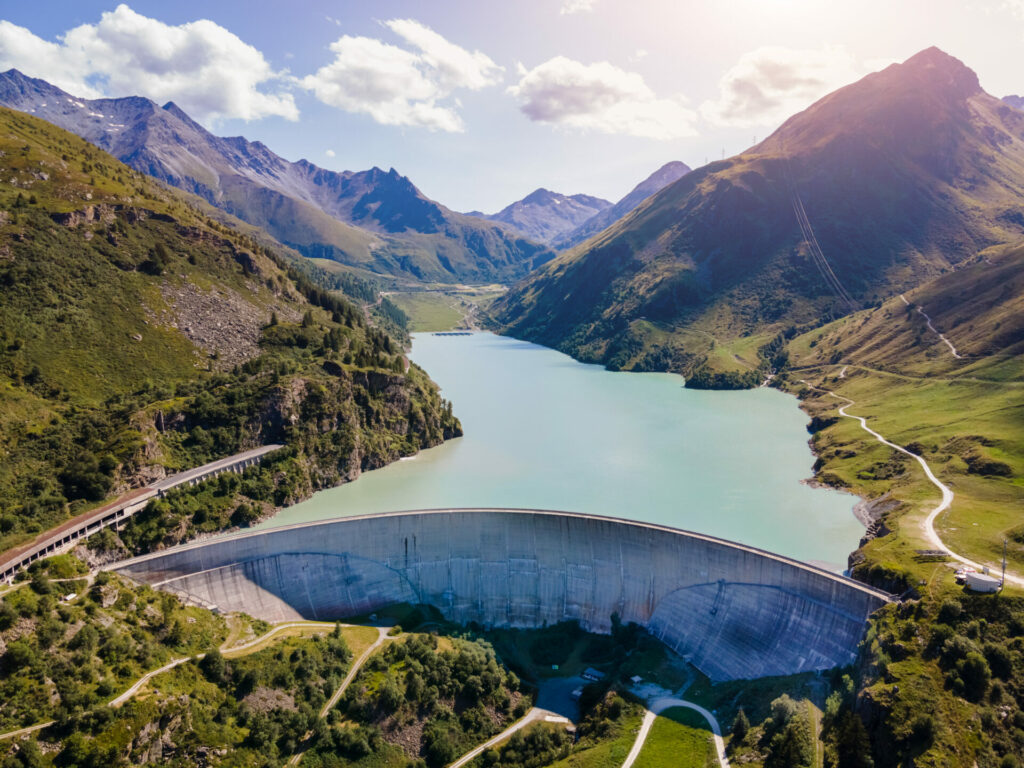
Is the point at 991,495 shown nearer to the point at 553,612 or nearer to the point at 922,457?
the point at 922,457

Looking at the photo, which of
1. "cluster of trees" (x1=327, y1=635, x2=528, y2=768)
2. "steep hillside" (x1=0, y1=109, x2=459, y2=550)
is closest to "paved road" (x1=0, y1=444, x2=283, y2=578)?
"steep hillside" (x1=0, y1=109, x2=459, y2=550)

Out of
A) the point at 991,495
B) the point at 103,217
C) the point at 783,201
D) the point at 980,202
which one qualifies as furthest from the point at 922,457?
the point at 980,202

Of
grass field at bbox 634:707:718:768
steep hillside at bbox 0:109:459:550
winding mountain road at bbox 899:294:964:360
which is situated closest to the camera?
grass field at bbox 634:707:718:768

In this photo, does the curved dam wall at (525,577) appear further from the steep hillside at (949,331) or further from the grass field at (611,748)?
the steep hillside at (949,331)

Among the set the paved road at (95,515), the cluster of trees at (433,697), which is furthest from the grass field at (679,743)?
the paved road at (95,515)

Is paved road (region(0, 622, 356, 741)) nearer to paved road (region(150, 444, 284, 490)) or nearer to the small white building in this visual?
paved road (region(150, 444, 284, 490))

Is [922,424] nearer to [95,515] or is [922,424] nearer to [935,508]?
[935,508]

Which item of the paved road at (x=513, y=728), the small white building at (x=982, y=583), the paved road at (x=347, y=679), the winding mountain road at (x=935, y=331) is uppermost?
the winding mountain road at (x=935, y=331)
